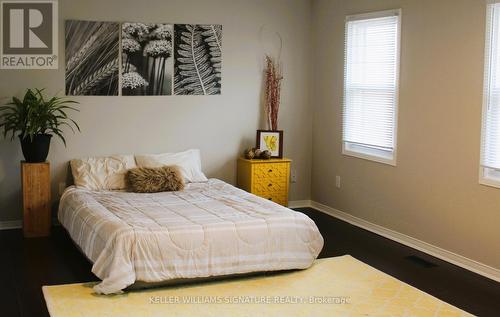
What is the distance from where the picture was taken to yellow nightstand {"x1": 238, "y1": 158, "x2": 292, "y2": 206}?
Answer: 22.4ft

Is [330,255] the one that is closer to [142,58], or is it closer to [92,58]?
[142,58]

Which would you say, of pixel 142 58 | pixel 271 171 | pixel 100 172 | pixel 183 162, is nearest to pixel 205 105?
pixel 183 162

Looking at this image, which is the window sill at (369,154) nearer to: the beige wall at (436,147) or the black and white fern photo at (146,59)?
the beige wall at (436,147)

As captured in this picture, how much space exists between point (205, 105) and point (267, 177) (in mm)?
1005

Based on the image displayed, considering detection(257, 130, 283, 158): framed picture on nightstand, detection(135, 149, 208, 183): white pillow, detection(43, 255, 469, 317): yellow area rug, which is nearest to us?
detection(43, 255, 469, 317): yellow area rug

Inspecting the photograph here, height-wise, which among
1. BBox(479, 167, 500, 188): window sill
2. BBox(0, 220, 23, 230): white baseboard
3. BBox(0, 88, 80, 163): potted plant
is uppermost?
BBox(0, 88, 80, 163): potted plant

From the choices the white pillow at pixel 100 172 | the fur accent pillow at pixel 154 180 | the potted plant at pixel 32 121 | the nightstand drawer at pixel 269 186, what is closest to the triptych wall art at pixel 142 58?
the potted plant at pixel 32 121

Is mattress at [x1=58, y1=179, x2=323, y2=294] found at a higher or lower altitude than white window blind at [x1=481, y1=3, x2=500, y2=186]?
lower

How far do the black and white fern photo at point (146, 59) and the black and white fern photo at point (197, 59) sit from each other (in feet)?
0.32

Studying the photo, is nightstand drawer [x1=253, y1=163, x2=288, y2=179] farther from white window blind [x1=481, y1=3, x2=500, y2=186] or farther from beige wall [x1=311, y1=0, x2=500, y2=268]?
white window blind [x1=481, y1=3, x2=500, y2=186]

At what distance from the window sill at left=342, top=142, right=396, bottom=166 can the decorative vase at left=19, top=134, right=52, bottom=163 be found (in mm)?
2975

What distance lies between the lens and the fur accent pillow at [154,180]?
19.9ft

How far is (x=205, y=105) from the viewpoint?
22.7 feet

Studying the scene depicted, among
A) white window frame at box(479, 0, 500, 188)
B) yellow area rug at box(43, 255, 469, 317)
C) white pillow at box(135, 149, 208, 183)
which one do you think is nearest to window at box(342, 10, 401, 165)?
white window frame at box(479, 0, 500, 188)
